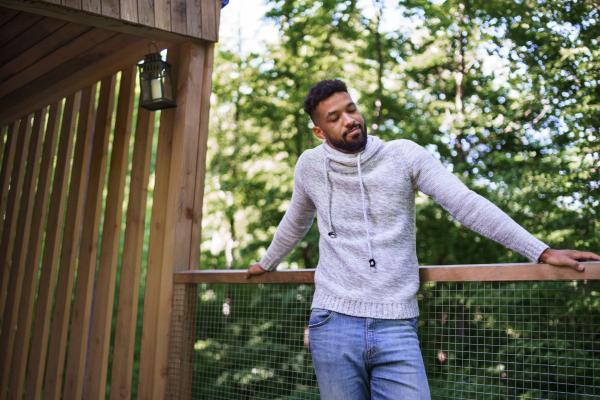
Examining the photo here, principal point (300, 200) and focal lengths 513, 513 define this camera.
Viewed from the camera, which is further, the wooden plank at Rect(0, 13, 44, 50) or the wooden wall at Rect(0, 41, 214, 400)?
the wooden plank at Rect(0, 13, 44, 50)

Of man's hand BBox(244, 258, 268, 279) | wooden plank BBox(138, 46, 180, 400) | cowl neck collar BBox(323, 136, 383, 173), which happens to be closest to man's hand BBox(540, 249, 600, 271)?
cowl neck collar BBox(323, 136, 383, 173)

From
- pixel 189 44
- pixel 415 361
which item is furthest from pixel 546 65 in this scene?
pixel 415 361

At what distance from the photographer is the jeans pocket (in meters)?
1.60

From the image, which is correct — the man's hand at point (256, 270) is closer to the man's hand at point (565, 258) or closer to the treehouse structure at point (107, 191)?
the treehouse structure at point (107, 191)

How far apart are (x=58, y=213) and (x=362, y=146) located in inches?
91.2

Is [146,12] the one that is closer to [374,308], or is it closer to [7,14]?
[7,14]

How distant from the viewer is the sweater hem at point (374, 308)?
1.51m

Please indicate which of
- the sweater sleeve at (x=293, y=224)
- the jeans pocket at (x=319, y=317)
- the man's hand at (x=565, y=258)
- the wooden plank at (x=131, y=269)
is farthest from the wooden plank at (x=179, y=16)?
the man's hand at (x=565, y=258)

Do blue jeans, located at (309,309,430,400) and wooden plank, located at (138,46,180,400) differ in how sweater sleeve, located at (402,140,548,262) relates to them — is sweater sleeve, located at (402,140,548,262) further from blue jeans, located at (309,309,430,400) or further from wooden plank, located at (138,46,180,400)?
wooden plank, located at (138,46,180,400)

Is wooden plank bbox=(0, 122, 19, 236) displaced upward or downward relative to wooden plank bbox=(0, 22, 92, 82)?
downward

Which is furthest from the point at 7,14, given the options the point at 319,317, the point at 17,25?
the point at 319,317

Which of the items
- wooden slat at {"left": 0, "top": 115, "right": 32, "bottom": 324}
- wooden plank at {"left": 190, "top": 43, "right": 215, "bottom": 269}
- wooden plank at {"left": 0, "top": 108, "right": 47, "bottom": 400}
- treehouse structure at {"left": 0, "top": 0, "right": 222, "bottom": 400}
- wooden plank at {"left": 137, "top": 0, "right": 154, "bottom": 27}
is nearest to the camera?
wooden plank at {"left": 137, "top": 0, "right": 154, "bottom": 27}

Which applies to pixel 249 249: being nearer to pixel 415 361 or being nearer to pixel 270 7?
pixel 270 7

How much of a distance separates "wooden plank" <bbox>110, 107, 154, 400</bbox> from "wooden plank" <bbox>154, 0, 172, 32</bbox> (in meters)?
0.51
